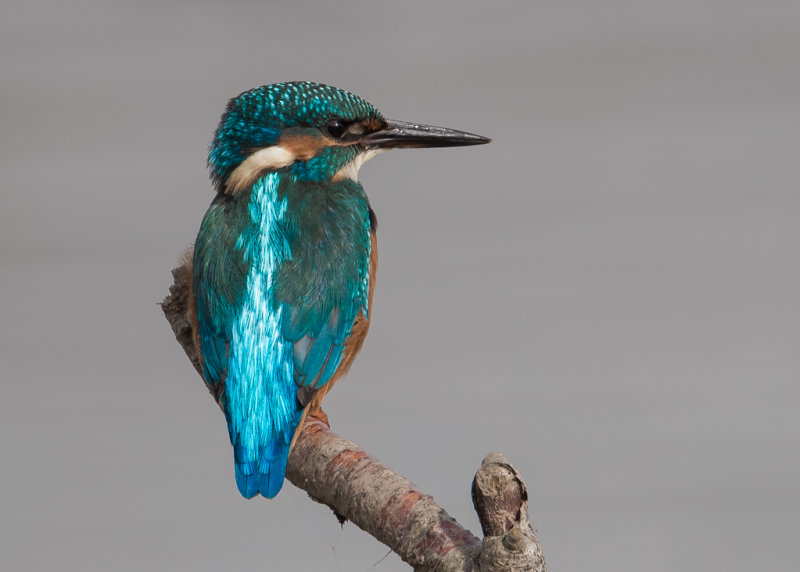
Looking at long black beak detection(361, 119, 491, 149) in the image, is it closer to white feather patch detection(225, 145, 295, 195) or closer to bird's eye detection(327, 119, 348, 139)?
bird's eye detection(327, 119, 348, 139)

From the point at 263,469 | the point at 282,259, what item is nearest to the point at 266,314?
the point at 282,259

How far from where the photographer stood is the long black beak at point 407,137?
2.36 m

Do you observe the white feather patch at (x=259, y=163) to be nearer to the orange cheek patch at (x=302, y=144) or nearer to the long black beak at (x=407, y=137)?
the orange cheek patch at (x=302, y=144)

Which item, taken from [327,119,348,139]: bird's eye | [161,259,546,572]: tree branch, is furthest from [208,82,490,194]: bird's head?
[161,259,546,572]: tree branch

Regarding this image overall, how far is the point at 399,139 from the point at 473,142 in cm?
23

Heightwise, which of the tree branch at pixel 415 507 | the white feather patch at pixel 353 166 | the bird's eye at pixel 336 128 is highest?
the bird's eye at pixel 336 128

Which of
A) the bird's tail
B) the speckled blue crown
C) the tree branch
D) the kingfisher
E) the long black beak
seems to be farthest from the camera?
the long black beak

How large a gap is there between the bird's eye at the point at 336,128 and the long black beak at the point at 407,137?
61mm

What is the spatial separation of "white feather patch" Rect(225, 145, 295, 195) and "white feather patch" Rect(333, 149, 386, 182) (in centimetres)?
12

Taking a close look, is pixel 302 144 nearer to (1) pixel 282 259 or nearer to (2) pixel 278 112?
(2) pixel 278 112

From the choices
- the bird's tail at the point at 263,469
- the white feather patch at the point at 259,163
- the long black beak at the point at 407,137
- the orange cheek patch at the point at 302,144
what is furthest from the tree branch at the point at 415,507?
the long black beak at the point at 407,137

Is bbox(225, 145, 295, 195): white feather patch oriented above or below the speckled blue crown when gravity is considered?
below

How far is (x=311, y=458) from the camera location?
187cm

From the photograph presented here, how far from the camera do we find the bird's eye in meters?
2.28
